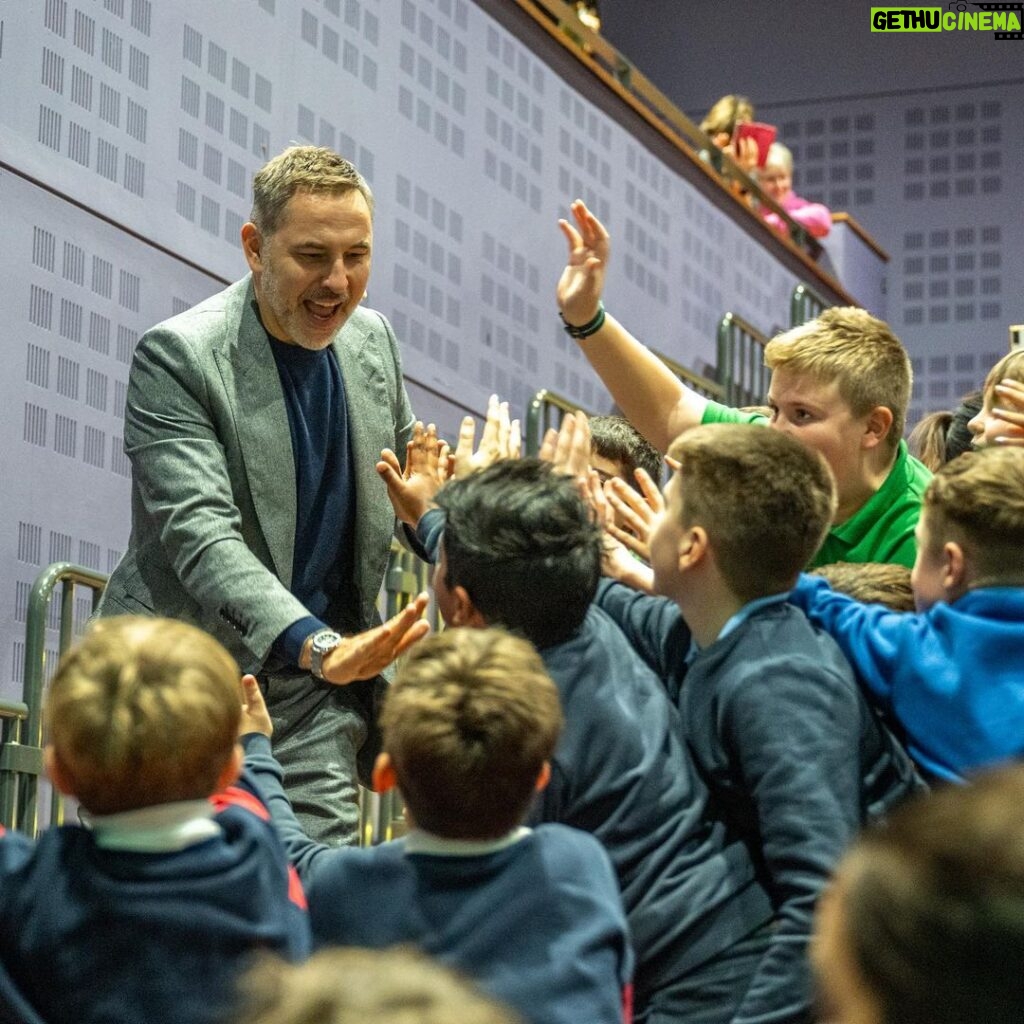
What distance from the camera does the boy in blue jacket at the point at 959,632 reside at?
1.98 meters

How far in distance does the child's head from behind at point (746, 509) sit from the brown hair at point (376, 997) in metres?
1.21

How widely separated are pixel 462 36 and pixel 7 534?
254cm

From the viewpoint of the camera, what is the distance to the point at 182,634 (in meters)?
1.72

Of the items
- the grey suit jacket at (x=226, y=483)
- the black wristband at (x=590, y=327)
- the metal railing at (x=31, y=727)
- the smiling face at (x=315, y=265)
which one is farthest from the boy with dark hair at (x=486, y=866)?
the metal railing at (x=31, y=727)

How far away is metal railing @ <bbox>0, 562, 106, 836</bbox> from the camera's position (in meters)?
A: 3.57

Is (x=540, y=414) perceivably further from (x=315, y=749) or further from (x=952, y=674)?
(x=952, y=674)

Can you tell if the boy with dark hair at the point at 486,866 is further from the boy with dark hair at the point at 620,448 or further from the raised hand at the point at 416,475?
the boy with dark hair at the point at 620,448

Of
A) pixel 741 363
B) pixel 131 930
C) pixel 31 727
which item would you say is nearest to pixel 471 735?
pixel 131 930

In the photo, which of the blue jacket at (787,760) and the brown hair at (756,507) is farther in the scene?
the brown hair at (756,507)

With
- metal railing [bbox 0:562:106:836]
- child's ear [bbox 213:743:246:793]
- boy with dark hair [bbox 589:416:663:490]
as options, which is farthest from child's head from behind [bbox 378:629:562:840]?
metal railing [bbox 0:562:106:836]

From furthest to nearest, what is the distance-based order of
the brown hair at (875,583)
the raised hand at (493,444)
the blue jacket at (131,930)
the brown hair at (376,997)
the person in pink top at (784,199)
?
the person in pink top at (784,199)
the raised hand at (493,444)
the brown hair at (875,583)
the blue jacket at (131,930)
the brown hair at (376,997)

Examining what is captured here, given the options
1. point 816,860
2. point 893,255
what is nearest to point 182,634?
point 816,860

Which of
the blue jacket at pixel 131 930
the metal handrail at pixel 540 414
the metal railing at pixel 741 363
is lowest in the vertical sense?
the blue jacket at pixel 131 930

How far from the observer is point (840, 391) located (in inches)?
109
